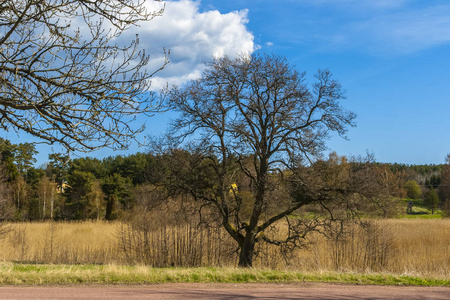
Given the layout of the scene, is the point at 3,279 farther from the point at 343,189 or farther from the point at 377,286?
the point at 343,189

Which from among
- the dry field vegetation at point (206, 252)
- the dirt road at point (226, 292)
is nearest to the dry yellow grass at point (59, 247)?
the dry field vegetation at point (206, 252)

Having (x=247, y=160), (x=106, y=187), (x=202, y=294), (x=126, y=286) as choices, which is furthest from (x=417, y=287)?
(x=106, y=187)

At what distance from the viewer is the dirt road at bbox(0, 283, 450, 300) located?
8.26 m

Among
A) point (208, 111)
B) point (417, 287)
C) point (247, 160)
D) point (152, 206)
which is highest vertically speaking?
point (208, 111)

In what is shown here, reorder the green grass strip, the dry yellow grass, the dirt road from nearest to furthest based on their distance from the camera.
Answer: the dirt road < the green grass strip < the dry yellow grass

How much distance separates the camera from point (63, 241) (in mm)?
21703

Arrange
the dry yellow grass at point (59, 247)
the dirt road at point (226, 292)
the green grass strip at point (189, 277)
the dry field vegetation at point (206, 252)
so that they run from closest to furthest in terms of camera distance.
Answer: the dirt road at point (226, 292)
the green grass strip at point (189, 277)
the dry field vegetation at point (206, 252)
the dry yellow grass at point (59, 247)

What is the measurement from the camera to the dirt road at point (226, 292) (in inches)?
325

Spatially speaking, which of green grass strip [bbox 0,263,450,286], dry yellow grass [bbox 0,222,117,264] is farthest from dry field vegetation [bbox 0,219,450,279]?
green grass strip [bbox 0,263,450,286]

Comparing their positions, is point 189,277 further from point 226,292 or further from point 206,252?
point 206,252

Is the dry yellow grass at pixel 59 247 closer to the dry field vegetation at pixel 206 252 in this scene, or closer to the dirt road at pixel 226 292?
the dry field vegetation at pixel 206 252

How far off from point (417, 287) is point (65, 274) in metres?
8.60

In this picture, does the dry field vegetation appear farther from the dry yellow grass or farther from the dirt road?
the dirt road

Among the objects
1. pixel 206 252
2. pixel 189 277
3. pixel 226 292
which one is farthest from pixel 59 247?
pixel 226 292
